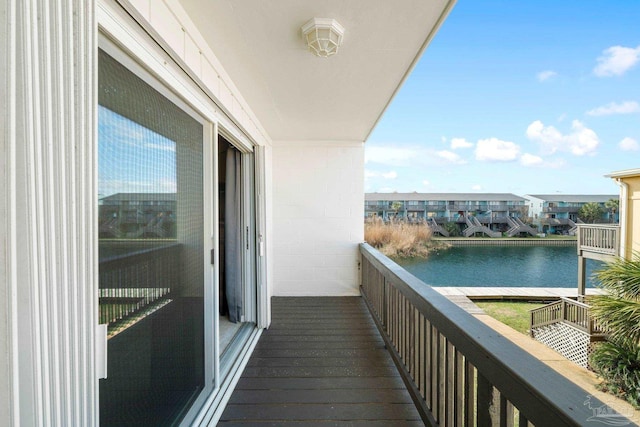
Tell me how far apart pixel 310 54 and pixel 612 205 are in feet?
21.2

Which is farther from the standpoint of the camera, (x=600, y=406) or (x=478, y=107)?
(x=478, y=107)

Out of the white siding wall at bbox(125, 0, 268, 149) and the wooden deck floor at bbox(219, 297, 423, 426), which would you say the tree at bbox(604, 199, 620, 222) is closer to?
the wooden deck floor at bbox(219, 297, 423, 426)

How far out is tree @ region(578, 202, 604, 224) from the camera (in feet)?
18.6

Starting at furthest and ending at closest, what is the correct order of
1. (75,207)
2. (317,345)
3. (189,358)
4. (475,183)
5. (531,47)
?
1. (475,183)
2. (531,47)
3. (317,345)
4. (189,358)
5. (75,207)

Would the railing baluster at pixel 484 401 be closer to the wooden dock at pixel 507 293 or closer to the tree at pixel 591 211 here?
the wooden dock at pixel 507 293

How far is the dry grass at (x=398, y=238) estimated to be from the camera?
5.07 meters

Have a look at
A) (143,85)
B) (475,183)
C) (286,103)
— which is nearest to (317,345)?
(286,103)

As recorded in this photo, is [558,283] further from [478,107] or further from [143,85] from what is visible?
[478,107]

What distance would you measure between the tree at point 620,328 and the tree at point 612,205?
180 centimetres

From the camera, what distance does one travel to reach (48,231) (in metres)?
0.67

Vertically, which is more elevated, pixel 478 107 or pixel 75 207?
pixel 478 107

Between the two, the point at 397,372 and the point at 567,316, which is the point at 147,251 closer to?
the point at 397,372

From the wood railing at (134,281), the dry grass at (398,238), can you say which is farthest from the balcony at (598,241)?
the wood railing at (134,281)

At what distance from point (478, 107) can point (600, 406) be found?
1543 cm
